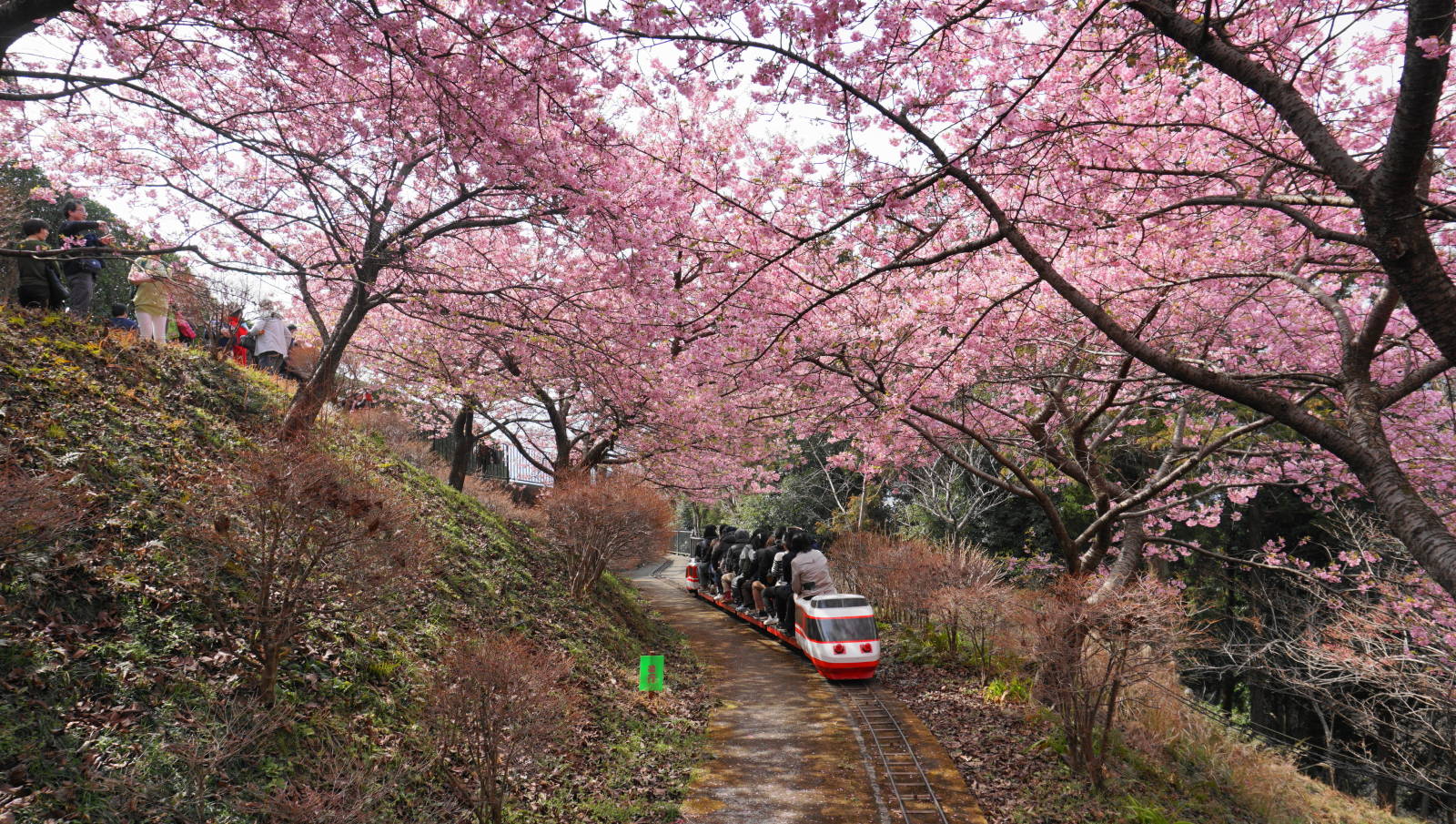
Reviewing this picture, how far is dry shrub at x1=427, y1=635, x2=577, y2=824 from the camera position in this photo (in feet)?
16.8

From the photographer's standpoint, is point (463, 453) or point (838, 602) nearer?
point (838, 602)

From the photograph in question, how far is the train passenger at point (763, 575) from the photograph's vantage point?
599 inches

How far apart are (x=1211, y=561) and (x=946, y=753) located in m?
16.3

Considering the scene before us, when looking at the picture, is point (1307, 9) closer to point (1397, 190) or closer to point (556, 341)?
point (1397, 190)

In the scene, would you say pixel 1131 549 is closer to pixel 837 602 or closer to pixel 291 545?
pixel 837 602

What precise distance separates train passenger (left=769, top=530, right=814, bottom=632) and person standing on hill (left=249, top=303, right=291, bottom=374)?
32.9 ft

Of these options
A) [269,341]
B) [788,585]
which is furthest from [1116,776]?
[269,341]

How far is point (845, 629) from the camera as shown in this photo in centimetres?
1075

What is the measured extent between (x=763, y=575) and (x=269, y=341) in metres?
10.9

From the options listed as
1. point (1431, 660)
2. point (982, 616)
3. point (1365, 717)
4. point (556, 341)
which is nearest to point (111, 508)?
point (556, 341)

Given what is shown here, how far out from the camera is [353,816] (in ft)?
12.9

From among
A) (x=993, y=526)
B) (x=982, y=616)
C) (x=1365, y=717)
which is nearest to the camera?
(x=1365, y=717)

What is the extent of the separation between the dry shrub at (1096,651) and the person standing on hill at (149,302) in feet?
38.4

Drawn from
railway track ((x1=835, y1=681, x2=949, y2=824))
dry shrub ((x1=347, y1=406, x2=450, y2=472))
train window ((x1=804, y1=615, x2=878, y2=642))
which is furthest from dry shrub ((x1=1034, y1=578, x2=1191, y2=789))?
dry shrub ((x1=347, y1=406, x2=450, y2=472))
